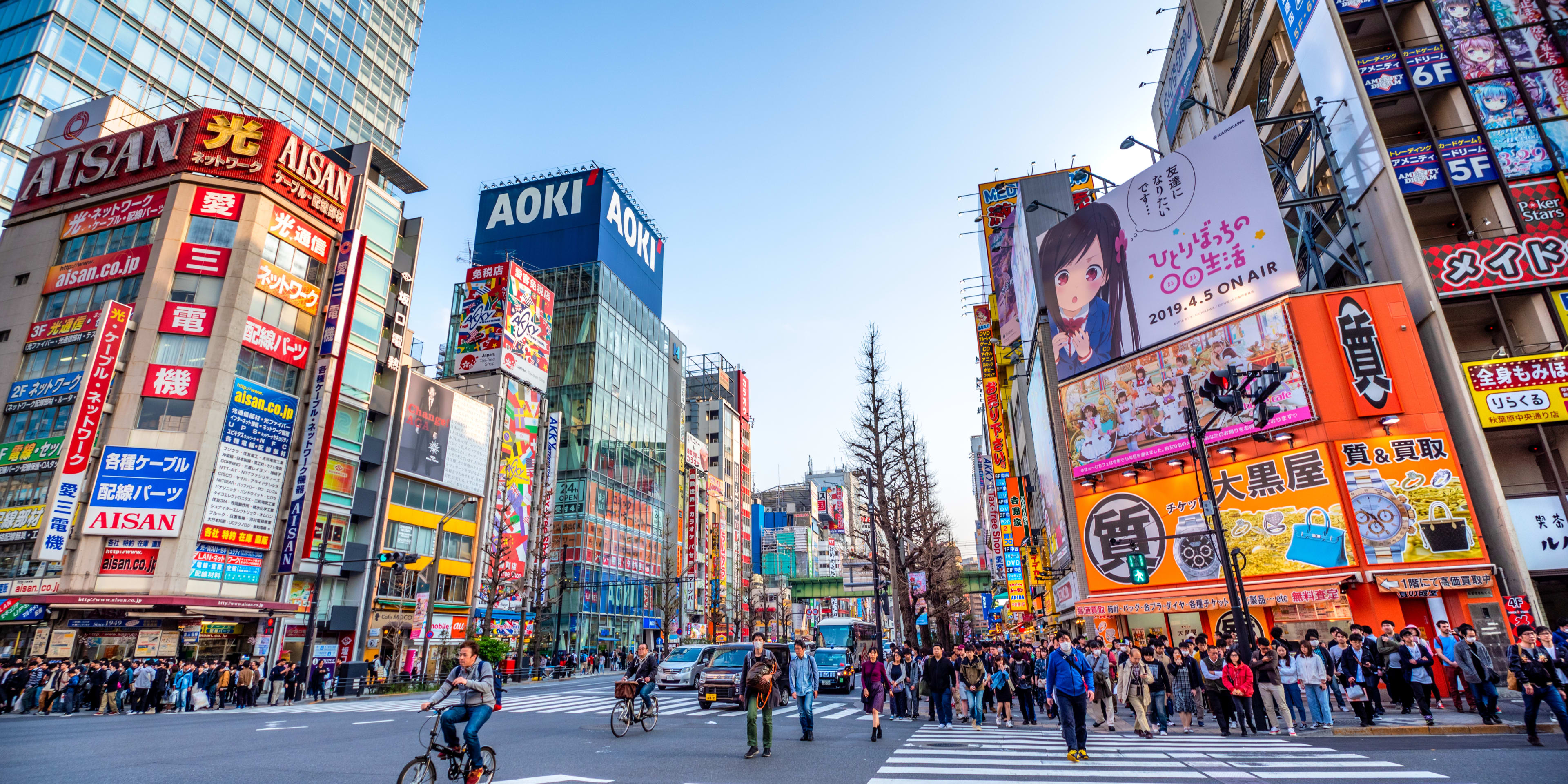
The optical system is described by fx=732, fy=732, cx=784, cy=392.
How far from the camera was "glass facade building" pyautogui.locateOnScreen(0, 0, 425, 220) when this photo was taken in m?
39.4

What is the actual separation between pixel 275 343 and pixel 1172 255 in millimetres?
38092

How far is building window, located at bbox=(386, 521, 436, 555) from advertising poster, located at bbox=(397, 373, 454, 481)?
2875 millimetres

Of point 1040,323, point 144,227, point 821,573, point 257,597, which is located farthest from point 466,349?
point 821,573

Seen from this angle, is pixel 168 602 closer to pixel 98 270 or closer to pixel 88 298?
pixel 88 298

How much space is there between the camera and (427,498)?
42.4m

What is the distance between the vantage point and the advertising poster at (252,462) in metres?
30.0

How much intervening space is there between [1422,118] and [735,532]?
253 ft

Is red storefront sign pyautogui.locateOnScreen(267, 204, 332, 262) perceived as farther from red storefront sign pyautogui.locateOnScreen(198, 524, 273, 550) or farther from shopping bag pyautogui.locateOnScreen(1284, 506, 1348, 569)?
shopping bag pyautogui.locateOnScreen(1284, 506, 1348, 569)

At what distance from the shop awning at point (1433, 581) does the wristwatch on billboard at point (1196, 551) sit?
4528 mm

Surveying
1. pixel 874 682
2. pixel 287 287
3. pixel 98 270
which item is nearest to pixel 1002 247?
pixel 874 682

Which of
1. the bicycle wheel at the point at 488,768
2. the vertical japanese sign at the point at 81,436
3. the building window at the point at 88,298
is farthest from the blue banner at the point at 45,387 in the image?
the bicycle wheel at the point at 488,768

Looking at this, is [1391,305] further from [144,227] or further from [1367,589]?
[144,227]

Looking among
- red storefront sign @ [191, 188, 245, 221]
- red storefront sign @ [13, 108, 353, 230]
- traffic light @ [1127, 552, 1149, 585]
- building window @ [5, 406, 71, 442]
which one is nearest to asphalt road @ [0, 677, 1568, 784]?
traffic light @ [1127, 552, 1149, 585]

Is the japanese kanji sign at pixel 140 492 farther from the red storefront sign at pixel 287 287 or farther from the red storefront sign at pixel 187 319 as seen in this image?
the red storefront sign at pixel 287 287
